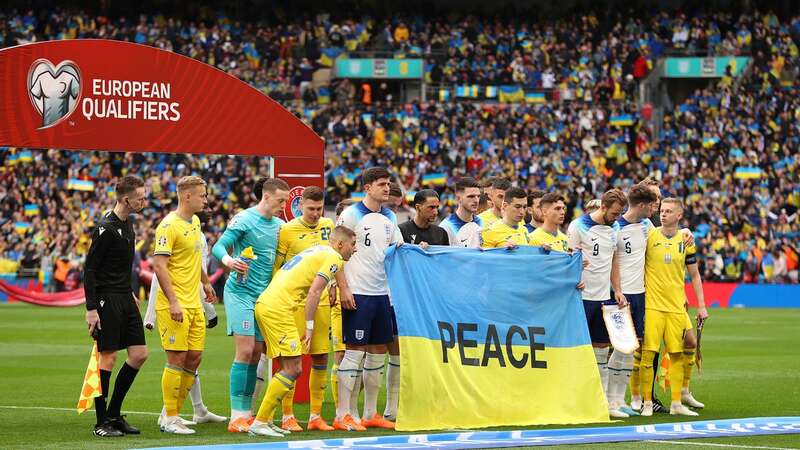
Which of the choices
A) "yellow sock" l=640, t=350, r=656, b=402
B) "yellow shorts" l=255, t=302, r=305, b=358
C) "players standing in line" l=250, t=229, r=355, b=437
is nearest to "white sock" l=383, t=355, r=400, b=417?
"players standing in line" l=250, t=229, r=355, b=437

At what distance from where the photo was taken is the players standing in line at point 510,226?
13148 millimetres

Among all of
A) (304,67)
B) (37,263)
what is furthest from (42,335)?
(304,67)

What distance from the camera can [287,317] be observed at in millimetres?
11352

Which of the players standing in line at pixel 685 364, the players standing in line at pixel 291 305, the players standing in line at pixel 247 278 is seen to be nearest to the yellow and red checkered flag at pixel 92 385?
the players standing in line at pixel 247 278

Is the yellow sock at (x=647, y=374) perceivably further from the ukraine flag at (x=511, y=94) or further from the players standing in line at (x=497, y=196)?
the ukraine flag at (x=511, y=94)

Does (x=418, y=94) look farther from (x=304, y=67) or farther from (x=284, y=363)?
(x=284, y=363)

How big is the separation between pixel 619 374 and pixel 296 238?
3.78 meters

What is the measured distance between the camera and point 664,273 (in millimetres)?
13828

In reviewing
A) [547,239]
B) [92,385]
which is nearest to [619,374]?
[547,239]

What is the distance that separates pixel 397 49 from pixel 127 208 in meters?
38.0

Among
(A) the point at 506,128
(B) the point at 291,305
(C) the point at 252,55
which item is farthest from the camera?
(C) the point at 252,55

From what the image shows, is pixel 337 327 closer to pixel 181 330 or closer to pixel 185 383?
pixel 185 383

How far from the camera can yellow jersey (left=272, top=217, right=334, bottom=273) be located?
41.2ft

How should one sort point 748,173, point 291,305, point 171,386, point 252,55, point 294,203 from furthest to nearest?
point 252,55, point 748,173, point 294,203, point 171,386, point 291,305
